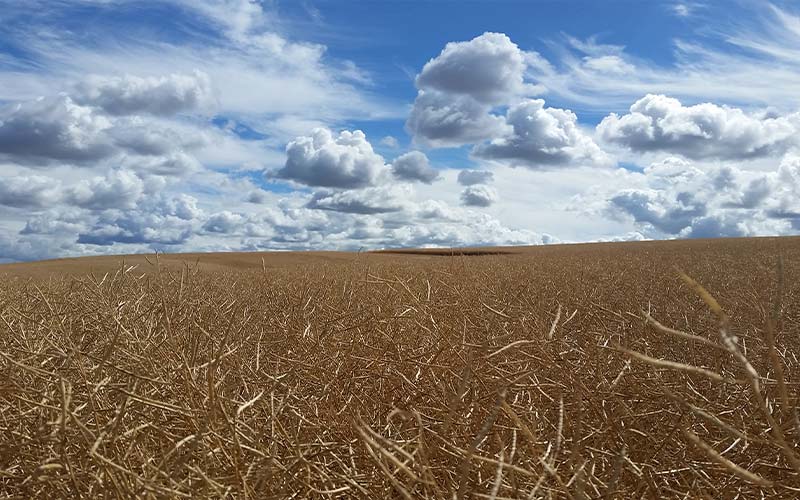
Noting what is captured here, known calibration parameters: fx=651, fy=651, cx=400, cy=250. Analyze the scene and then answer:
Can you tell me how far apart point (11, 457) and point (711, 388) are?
234cm

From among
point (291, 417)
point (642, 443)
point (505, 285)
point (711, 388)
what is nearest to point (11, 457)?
point (291, 417)

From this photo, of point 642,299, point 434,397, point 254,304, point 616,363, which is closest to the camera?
point 434,397

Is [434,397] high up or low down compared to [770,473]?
up

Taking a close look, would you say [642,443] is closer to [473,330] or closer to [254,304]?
[473,330]

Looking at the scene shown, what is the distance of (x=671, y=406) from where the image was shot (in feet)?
7.10

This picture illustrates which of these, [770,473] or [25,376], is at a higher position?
[25,376]

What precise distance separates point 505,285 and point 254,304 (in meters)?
2.72

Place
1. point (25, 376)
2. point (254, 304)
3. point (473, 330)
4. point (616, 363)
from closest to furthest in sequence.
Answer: point (25, 376) < point (616, 363) < point (473, 330) < point (254, 304)

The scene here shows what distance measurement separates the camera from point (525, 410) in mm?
1749

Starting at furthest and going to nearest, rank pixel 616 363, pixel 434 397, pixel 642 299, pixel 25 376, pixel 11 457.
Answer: pixel 642 299 → pixel 616 363 → pixel 25 376 → pixel 434 397 → pixel 11 457

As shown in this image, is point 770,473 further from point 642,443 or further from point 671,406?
point 671,406

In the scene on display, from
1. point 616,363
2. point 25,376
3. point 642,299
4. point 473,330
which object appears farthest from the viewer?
point 642,299

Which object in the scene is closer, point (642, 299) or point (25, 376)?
point (25, 376)

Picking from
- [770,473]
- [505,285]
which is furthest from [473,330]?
[505,285]
